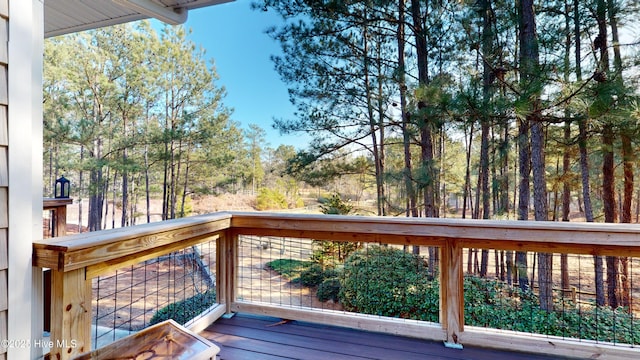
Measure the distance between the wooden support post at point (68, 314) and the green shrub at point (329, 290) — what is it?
16.3ft

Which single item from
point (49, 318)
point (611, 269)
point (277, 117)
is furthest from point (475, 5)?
point (49, 318)

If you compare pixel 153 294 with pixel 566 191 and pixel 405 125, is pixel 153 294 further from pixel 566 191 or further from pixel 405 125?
pixel 566 191

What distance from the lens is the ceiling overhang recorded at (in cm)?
196

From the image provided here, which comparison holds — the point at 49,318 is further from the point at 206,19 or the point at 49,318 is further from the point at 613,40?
the point at 206,19

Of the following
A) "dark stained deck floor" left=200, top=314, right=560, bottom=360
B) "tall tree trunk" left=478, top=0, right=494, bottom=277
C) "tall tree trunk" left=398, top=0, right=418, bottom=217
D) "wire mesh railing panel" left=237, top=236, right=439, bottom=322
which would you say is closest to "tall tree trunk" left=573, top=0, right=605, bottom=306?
"tall tree trunk" left=478, top=0, right=494, bottom=277

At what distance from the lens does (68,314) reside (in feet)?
3.95

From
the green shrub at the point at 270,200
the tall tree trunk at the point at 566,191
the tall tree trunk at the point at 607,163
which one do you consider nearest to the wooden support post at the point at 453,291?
the tall tree trunk at the point at 607,163

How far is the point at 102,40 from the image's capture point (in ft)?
35.4

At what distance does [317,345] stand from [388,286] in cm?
342

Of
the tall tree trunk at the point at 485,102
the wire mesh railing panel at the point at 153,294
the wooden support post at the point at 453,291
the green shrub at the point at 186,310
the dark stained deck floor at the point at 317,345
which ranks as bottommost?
the wire mesh railing panel at the point at 153,294

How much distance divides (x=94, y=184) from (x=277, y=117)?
897 cm

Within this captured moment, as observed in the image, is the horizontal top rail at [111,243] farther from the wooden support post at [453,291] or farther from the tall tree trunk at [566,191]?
the tall tree trunk at [566,191]

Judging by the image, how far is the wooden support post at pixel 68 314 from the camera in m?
1.18

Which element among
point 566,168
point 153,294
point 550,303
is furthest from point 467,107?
point 153,294
